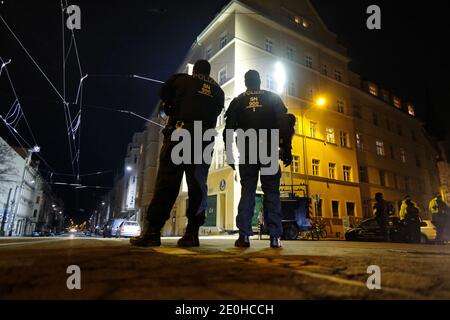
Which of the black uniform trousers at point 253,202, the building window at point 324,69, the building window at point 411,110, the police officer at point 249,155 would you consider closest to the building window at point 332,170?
the building window at point 324,69

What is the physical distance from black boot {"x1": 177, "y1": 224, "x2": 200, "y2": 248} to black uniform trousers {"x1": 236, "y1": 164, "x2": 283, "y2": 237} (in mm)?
639

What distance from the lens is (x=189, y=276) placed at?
114cm

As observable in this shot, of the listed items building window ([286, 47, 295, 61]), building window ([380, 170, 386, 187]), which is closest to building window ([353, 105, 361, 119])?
building window ([380, 170, 386, 187])

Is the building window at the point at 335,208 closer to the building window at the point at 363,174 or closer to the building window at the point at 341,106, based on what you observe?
the building window at the point at 363,174

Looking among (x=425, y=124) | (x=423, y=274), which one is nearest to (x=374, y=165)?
(x=425, y=124)

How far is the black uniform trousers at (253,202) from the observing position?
3697 mm

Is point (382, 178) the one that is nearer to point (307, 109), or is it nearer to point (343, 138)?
point (343, 138)

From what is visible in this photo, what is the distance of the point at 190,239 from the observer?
3234mm

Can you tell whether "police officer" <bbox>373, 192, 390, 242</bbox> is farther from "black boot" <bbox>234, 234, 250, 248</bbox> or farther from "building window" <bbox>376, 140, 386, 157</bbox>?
"building window" <bbox>376, 140, 386, 157</bbox>

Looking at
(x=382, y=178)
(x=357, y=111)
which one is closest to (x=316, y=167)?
(x=357, y=111)

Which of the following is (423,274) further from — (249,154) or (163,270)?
(249,154)

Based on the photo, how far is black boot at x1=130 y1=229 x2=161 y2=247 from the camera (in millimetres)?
2939

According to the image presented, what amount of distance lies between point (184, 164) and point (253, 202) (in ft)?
3.71
